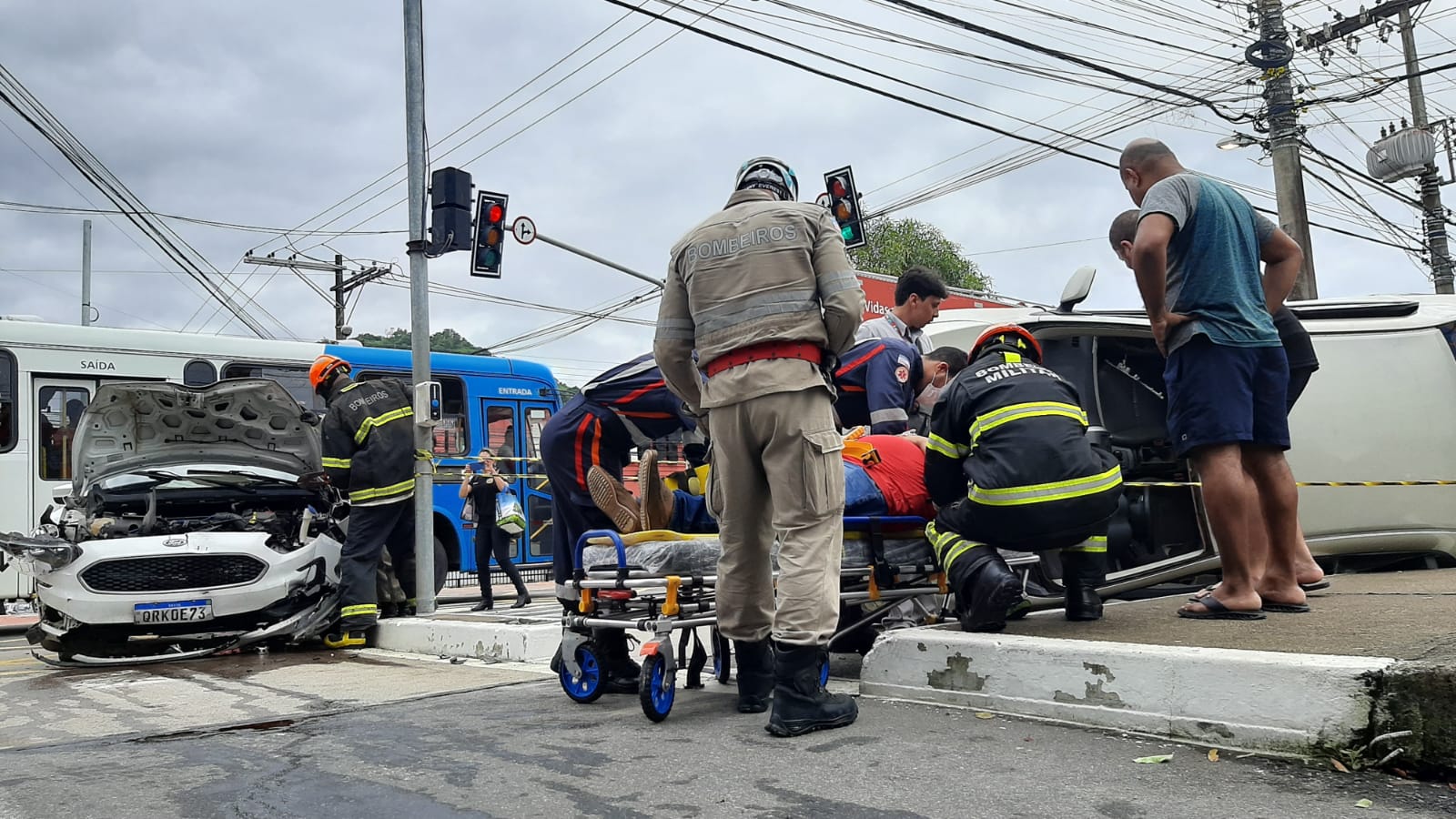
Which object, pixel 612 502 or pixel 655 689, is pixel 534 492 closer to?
pixel 612 502

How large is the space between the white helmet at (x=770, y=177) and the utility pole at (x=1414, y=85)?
16251mm

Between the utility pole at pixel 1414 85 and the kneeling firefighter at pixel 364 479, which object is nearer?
the kneeling firefighter at pixel 364 479

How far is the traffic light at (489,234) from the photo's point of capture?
14.8 metres

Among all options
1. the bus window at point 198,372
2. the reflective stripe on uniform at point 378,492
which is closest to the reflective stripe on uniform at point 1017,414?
the reflective stripe on uniform at point 378,492

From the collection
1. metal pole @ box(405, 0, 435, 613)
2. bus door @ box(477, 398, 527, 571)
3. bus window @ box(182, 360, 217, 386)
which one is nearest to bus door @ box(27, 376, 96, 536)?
bus window @ box(182, 360, 217, 386)

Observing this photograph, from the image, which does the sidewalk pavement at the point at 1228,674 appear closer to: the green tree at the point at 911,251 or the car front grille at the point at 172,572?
the car front grille at the point at 172,572

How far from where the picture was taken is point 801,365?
3.70 metres

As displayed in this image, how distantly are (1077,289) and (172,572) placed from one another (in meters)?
5.91

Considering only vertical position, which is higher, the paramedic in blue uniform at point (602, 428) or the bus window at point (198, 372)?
the bus window at point (198, 372)

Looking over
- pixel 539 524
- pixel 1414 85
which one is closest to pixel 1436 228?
pixel 1414 85

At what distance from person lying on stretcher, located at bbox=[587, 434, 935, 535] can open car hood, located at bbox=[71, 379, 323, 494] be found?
4874 mm

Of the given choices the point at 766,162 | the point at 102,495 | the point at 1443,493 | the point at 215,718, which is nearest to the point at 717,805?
the point at 766,162

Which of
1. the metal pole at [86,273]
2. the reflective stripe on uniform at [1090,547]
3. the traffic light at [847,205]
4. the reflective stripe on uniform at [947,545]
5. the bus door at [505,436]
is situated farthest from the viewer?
the metal pole at [86,273]

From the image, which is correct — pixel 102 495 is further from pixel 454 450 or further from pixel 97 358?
pixel 454 450
